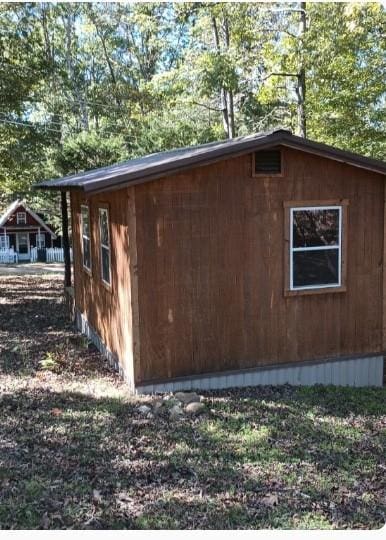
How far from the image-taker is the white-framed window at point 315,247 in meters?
7.25

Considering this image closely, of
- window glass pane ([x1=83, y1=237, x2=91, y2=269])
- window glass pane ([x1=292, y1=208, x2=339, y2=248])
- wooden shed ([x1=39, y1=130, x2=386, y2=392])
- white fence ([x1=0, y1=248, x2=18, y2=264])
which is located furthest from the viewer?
white fence ([x1=0, y1=248, x2=18, y2=264])

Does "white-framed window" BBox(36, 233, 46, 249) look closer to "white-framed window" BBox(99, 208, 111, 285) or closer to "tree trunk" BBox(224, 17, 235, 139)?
"tree trunk" BBox(224, 17, 235, 139)

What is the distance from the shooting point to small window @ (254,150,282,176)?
275 inches

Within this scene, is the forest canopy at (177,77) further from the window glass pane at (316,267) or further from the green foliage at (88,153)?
the window glass pane at (316,267)

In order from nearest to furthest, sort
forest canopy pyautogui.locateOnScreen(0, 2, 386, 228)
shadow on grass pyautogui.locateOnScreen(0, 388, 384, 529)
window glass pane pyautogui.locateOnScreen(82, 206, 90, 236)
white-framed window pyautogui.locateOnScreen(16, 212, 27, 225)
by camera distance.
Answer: shadow on grass pyautogui.locateOnScreen(0, 388, 384, 529)
window glass pane pyautogui.locateOnScreen(82, 206, 90, 236)
forest canopy pyautogui.locateOnScreen(0, 2, 386, 228)
white-framed window pyautogui.locateOnScreen(16, 212, 27, 225)

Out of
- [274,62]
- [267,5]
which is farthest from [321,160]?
[267,5]

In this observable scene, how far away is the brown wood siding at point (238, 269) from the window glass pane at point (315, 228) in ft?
0.64

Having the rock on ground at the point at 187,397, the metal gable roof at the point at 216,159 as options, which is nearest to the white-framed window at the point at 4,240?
the metal gable roof at the point at 216,159

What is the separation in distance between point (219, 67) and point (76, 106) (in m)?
13.8

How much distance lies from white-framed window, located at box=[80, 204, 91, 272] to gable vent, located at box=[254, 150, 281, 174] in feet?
11.4

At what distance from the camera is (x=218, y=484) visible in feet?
14.7

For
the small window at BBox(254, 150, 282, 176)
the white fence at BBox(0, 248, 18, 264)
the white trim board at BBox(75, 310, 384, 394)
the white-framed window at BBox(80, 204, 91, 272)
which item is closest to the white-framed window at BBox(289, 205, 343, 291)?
the small window at BBox(254, 150, 282, 176)

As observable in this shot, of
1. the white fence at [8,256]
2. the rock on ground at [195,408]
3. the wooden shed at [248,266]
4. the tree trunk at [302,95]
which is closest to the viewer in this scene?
the rock on ground at [195,408]

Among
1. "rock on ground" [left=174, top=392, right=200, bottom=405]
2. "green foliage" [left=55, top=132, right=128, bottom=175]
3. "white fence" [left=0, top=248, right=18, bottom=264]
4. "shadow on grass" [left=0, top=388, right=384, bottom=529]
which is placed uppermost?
"green foliage" [left=55, top=132, right=128, bottom=175]
